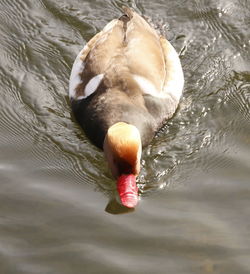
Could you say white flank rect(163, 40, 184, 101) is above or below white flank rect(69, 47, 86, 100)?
above

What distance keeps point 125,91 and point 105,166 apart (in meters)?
0.84

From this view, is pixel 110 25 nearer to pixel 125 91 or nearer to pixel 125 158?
pixel 125 91

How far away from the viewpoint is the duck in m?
6.49

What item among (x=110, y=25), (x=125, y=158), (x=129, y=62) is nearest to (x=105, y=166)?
(x=125, y=158)

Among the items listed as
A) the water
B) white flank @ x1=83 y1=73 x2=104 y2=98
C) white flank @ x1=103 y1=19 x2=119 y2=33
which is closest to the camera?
the water

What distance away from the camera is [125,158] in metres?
6.42

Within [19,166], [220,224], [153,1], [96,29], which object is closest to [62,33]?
[96,29]

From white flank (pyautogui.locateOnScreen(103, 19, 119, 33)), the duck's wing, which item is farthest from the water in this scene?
white flank (pyautogui.locateOnScreen(103, 19, 119, 33))

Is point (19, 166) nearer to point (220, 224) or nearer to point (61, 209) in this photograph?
point (61, 209)

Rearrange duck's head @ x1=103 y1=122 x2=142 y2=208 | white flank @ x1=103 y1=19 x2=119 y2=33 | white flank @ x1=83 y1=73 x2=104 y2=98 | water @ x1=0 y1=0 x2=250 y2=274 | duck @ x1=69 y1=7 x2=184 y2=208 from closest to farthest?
water @ x1=0 y1=0 x2=250 y2=274 → duck's head @ x1=103 y1=122 x2=142 y2=208 → duck @ x1=69 y1=7 x2=184 y2=208 → white flank @ x1=83 y1=73 x2=104 y2=98 → white flank @ x1=103 y1=19 x2=119 y2=33

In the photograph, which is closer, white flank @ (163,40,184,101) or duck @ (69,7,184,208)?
duck @ (69,7,184,208)

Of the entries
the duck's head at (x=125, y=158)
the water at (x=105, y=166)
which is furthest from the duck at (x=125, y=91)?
the water at (x=105, y=166)

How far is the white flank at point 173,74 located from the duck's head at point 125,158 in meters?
1.16

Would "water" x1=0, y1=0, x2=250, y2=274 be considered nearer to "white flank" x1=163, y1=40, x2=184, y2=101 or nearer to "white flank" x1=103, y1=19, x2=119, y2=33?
"white flank" x1=163, y1=40, x2=184, y2=101
